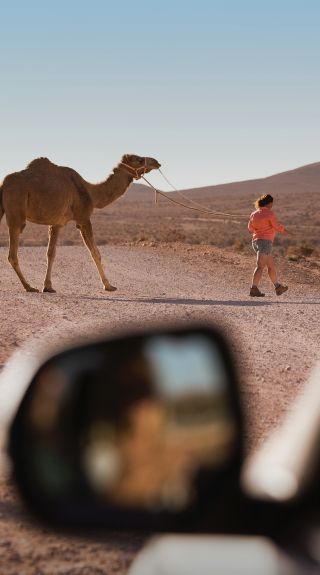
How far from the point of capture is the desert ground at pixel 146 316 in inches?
149

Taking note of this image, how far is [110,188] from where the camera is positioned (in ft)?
56.7

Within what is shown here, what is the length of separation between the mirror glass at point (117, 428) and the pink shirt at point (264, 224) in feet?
43.2

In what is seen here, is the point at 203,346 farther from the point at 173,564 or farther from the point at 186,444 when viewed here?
the point at 173,564

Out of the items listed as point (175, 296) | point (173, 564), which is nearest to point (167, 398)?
point (173, 564)

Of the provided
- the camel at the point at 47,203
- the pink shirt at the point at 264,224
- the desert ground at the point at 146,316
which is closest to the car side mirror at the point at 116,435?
the desert ground at the point at 146,316

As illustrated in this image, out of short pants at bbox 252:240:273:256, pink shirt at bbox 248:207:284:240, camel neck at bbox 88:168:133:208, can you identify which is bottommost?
short pants at bbox 252:240:273:256

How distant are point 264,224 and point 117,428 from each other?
43.8 feet

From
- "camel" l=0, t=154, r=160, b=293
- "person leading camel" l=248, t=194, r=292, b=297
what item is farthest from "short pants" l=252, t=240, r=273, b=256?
"camel" l=0, t=154, r=160, b=293

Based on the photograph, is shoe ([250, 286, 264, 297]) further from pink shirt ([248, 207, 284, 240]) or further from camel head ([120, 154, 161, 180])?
camel head ([120, 154, 161, 180])

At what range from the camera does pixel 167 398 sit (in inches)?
92.3

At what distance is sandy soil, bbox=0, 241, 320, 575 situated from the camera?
A: 3.79m

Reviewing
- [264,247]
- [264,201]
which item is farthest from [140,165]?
[264,247]

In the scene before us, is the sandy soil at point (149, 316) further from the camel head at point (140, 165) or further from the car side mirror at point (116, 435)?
the camel head at point (140, 165)

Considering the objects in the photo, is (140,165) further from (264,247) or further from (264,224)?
(264,247)
